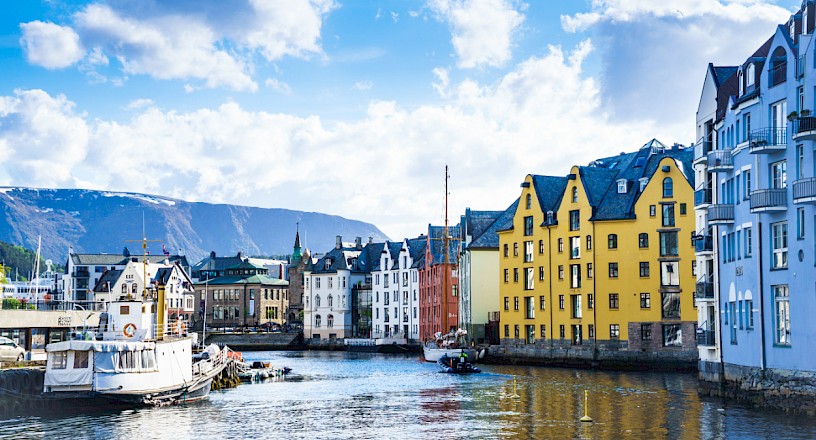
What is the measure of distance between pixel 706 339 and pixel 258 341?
420 feet

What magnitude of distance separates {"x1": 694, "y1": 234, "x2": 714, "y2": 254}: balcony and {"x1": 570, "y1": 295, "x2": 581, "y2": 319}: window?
130 feet

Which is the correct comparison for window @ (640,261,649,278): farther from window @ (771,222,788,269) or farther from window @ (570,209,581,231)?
window @ (771,222,788,269)

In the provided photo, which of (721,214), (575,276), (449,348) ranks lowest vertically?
(449,348)

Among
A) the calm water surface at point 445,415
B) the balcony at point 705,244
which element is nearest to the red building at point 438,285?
the calm water surface at point 445,415

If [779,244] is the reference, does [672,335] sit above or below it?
below

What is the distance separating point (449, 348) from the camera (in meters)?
117

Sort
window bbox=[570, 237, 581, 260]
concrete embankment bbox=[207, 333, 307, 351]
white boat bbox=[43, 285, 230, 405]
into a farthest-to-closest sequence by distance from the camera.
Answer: concrete embankment bbox=[207, 333, 307, 351], window bbox=[570, 237, 581, 260], white boat bbox=[43, 285, 230, 405]

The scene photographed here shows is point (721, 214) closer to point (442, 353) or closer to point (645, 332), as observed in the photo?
point (645, 332)

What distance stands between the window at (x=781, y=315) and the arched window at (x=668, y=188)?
50527mm

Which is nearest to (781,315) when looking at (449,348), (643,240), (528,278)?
(643,240)

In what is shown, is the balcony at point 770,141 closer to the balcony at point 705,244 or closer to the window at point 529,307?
the balcony at point 705,244

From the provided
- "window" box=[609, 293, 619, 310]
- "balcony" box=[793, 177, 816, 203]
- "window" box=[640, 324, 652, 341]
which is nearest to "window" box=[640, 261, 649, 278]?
"window" box=[609, 293, 619, 310]

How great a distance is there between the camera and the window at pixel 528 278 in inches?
4626

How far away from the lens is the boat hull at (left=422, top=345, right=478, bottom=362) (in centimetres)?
11150
